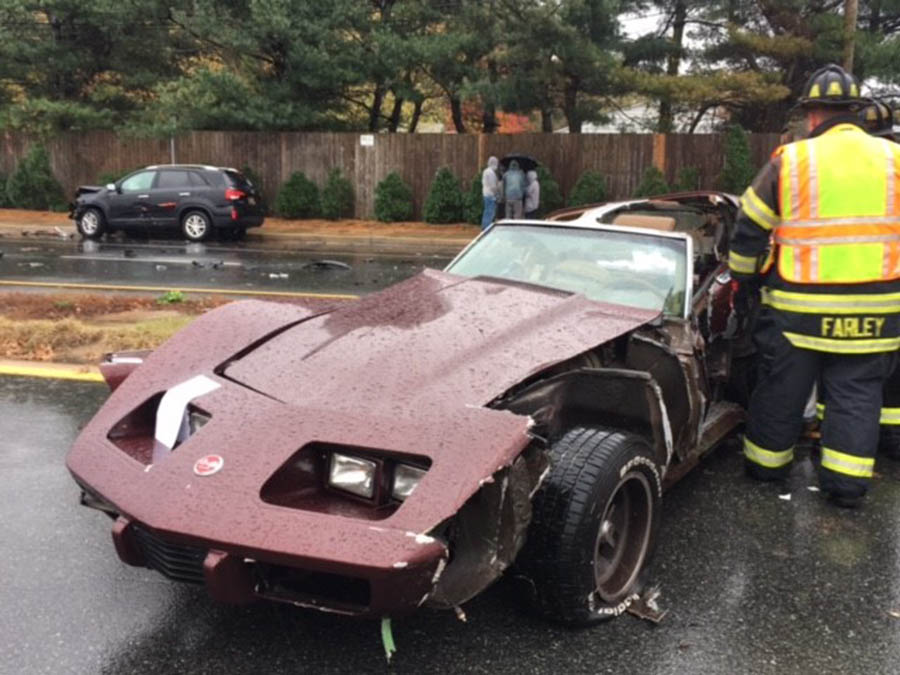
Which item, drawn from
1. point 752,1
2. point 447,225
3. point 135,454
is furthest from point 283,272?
point 752,1

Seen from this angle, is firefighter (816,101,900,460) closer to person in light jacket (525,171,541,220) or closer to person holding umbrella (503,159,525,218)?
person holding umbrella (503,159,525,218)

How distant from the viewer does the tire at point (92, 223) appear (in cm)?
1941

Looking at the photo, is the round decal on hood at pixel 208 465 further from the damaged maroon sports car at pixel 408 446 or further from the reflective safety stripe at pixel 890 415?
the reflective safety stripe at pixel 890 415

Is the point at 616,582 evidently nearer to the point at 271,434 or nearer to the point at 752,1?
the point at 271,434

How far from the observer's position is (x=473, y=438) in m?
2.65

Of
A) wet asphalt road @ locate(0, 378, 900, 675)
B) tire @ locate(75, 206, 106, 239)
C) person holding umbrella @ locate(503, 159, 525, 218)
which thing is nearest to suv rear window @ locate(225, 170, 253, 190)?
tire @ locate(75, 206, 106, 239)

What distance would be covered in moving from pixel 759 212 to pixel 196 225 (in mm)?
16249

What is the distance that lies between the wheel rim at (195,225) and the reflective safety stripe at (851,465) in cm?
1646

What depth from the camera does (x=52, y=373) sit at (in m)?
6.04

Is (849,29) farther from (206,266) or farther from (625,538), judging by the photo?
(625,538)

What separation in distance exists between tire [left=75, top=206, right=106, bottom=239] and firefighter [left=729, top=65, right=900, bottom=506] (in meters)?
17.9

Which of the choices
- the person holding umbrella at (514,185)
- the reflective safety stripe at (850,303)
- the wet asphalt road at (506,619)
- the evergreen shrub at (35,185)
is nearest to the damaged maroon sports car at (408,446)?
the wet asphalt road at (506,619)

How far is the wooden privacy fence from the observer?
2081 cm

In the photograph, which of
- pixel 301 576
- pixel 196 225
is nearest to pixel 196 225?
pixel 196 225
